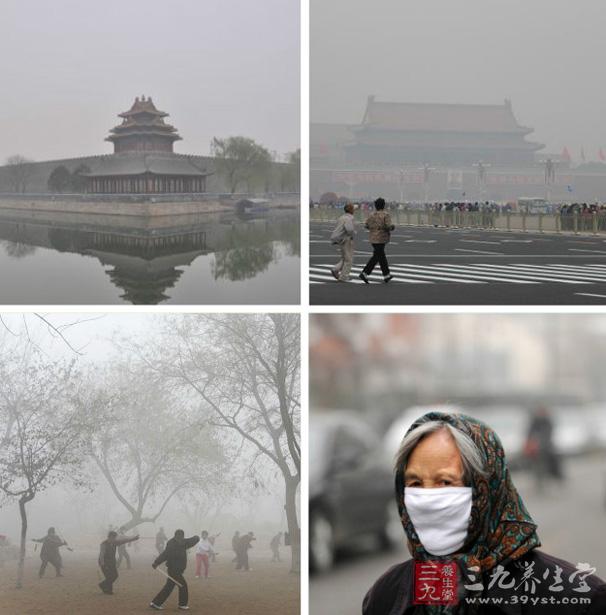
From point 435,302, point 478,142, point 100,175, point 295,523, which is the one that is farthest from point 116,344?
point 478,142

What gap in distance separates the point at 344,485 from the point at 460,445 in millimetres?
2961

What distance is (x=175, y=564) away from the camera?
6609mm

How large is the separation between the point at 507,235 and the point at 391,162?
5.12m

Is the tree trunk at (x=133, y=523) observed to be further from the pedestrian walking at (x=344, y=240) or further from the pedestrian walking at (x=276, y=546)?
the pedestrian walking at (x=344, y=240)

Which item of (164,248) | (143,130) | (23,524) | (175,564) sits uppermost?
(143,130)

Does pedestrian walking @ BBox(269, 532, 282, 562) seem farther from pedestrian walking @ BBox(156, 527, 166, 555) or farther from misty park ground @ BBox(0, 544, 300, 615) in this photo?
pedestrian walking @ BBox(156, 527, 166, 555)

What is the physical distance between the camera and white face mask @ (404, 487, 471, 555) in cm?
374

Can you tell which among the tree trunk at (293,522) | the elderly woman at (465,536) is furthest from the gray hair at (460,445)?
the tree trunk at (293,522)

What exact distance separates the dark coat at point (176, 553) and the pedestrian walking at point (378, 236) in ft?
7.09

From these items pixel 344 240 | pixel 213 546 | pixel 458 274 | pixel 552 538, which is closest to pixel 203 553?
pixel 213 546

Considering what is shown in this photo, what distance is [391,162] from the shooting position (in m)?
8.32

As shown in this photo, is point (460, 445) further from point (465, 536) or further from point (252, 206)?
point (252, 206)

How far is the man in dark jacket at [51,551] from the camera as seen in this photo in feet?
21.7

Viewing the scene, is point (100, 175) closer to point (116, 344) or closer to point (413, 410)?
point (116, 344)
